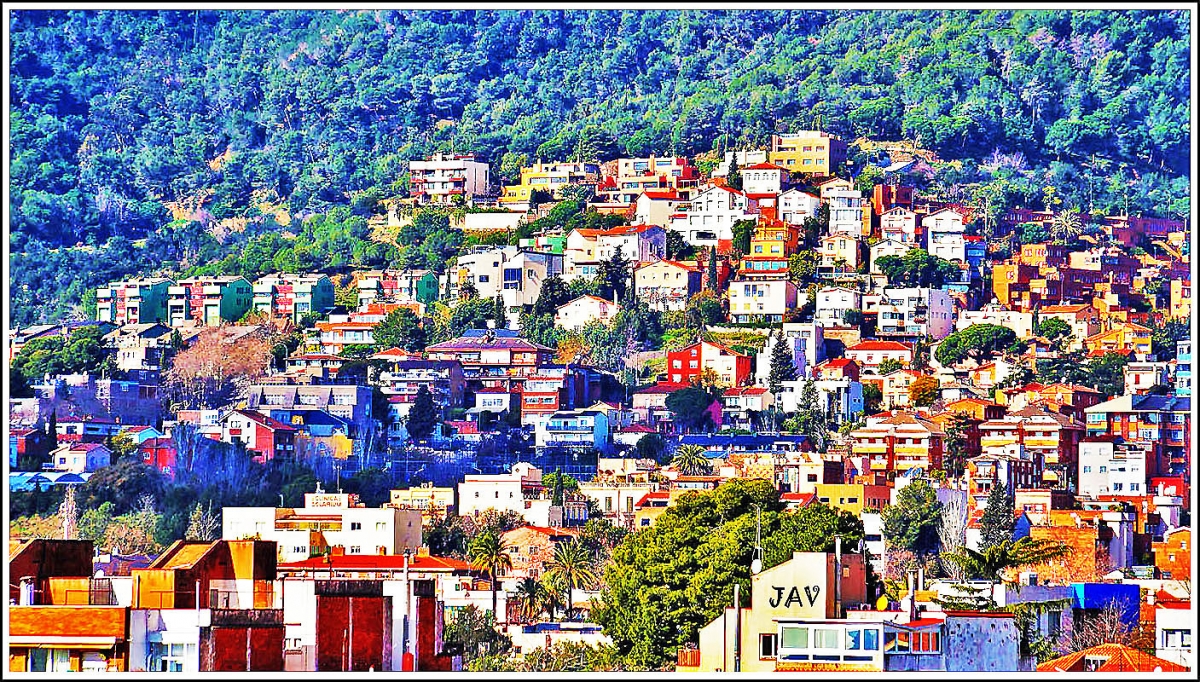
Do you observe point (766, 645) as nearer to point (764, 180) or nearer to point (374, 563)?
point (374, 563)

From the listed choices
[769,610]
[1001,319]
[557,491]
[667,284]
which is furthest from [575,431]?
[769,610]

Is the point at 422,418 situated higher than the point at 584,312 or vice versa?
the point at 584,312

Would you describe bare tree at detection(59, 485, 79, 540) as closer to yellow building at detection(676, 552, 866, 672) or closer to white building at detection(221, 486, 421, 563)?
white building at detection(221, 486, 421, 563)

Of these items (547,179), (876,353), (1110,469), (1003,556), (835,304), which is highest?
(547,179)

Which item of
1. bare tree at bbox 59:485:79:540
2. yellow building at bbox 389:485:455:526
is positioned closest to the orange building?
yellow building at bbox 389:485:455:526

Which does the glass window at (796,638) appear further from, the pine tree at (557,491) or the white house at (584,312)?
the white house at (584,312)

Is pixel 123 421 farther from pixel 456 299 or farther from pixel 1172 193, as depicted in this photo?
pixel 1172 193
